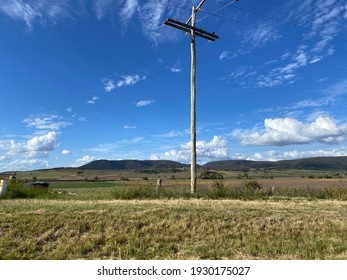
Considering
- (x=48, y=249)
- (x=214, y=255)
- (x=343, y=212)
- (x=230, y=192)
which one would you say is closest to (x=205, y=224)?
(x=214, y=255)

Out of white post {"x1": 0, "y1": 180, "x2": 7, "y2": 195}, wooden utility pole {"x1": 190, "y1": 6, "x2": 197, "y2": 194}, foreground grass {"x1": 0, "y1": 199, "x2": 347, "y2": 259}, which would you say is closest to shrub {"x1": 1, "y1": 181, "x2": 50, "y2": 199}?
white post {"x1": 0, "y1": 180, "x2": 7, "y2": 195}

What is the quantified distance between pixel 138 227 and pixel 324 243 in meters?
5.42

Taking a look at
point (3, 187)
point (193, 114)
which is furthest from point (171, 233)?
point (3, 187)

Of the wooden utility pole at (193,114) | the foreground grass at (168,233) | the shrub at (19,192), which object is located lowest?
the foreground grass at (168,233)

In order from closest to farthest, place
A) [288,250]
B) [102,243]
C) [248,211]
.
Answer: [288,250] → [102,243] → [248,211]

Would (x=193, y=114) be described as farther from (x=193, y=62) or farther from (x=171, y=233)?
(x=171, y=233)

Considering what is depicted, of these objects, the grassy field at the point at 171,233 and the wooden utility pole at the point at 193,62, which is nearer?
the grassy field at the point at 171,233

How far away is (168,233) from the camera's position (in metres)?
10.7

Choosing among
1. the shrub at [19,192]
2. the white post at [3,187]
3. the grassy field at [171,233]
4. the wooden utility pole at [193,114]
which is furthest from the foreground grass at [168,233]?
the wooden utility pole at [193,114]

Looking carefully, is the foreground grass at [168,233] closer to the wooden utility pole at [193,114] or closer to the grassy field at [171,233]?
the grassy field at [171,233]

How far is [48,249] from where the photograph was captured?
30.9ft

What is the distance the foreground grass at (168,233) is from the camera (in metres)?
9.13

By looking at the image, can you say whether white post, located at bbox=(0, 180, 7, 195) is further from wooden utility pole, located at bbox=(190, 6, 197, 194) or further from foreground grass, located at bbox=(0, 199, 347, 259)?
wooden utility pole, located at bbox=(190, 6, 197, 194)
